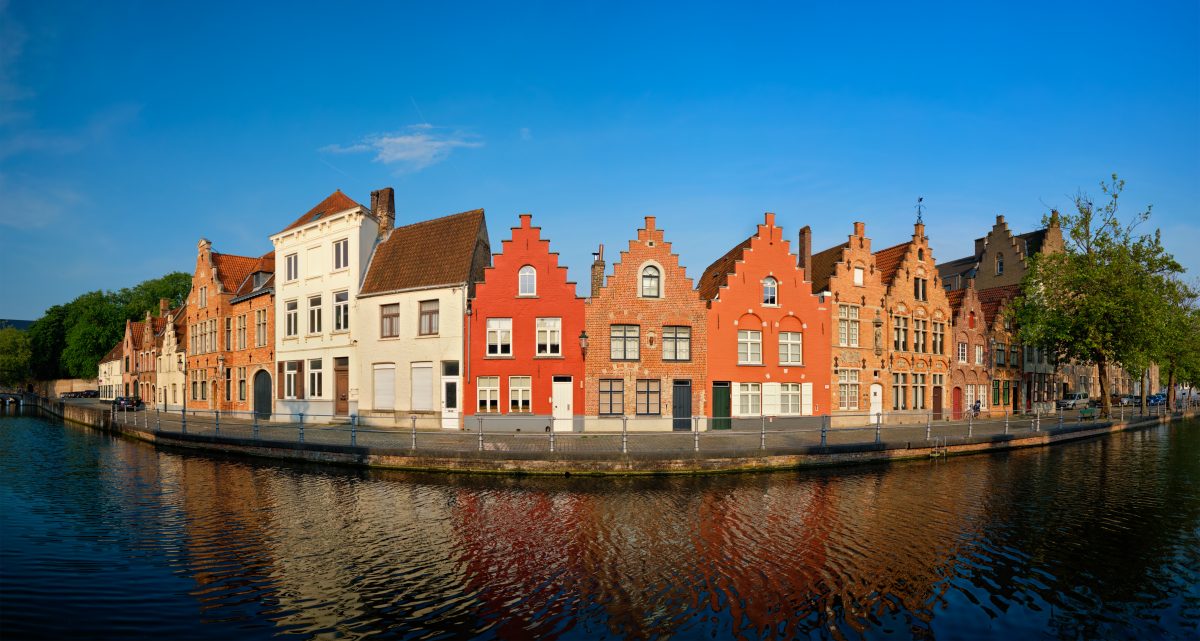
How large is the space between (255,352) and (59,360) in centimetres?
8307

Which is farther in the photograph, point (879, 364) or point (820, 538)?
point (879, 364)

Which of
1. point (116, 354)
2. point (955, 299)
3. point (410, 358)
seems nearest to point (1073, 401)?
point (955, 299)

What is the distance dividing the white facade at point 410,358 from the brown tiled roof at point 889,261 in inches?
978

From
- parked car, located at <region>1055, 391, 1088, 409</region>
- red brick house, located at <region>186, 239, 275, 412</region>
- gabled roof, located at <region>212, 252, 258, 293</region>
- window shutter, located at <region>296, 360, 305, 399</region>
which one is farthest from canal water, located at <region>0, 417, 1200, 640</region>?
parked car, located at <region>1055, 391, 1088, 409</region>

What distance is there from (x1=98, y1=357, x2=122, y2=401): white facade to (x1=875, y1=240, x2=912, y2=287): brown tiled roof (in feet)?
269

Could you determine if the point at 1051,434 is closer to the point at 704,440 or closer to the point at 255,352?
the point at 704,440

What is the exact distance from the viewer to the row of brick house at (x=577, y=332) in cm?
3009

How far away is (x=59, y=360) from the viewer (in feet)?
312

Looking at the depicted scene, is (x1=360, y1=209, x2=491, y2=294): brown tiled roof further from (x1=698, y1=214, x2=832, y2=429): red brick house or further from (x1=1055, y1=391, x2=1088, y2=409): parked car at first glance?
(x1=1055, y1=391, x2=1088, y2=409): parked car

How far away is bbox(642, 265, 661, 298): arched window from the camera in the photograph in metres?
30.5

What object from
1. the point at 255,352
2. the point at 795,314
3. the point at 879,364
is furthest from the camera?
the point at 255,352

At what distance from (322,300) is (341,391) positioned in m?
5.31

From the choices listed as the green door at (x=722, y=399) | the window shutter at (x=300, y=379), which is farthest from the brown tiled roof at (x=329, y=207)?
the green door at (x=722, y=399)

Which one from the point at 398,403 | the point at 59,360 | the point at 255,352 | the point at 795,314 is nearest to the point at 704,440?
the point at 795,314
